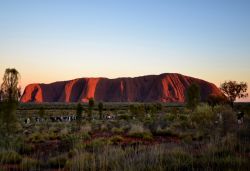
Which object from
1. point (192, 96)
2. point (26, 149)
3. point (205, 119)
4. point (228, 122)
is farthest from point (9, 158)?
point (192, 96)

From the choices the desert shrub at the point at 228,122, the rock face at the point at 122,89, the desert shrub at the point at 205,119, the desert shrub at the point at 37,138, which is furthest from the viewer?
the rock face at the point at 122,89

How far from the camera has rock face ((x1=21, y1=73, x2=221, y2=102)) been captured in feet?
571

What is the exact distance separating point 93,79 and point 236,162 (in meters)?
186

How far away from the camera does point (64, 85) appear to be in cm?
19625

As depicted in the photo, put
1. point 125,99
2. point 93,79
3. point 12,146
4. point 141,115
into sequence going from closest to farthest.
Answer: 1. point 12,146
2. point 141,115
3. point 125,99
4. point 93,79

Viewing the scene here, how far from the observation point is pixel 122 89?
182375mm

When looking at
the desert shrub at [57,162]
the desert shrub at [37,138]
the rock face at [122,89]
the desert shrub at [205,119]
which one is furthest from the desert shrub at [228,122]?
the rock face at [122,89]

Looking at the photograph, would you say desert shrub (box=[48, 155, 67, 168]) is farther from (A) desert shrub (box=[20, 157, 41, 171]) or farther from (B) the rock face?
(B) the rock face

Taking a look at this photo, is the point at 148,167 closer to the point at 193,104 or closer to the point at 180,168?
the point at 180,168

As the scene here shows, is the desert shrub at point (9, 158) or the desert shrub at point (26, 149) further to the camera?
the desert shrub at point (26, 149)

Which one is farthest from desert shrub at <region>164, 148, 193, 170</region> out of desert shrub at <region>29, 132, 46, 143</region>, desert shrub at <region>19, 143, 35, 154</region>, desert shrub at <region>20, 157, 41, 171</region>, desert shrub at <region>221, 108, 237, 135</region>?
desert shrub at <region>29, 132, 46, 143</region>

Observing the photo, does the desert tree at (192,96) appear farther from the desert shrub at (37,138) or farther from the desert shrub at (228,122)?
the desert shrub at (37,138)

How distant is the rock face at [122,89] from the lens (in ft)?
571

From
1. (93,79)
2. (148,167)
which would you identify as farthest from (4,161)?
(93,79)
